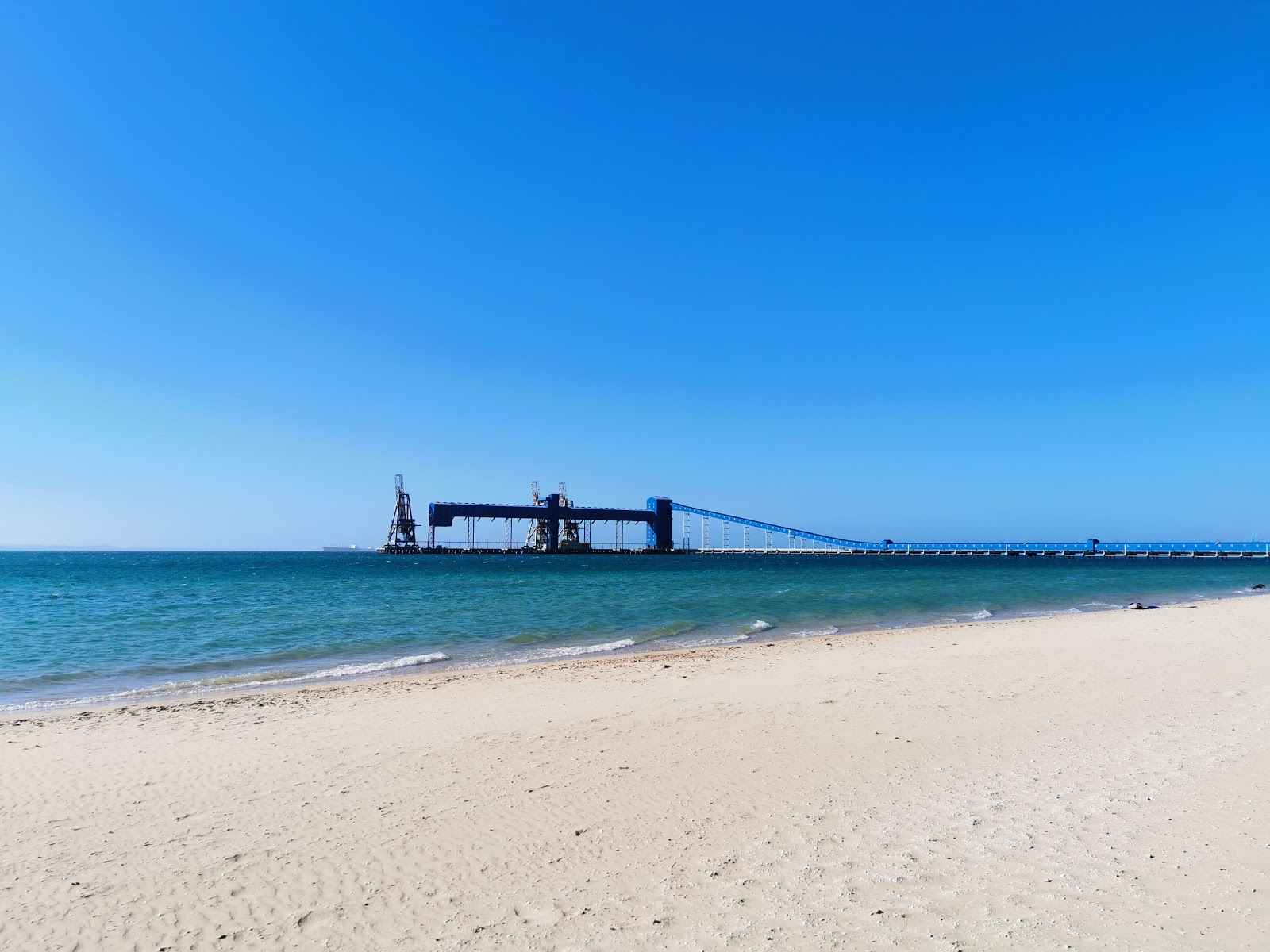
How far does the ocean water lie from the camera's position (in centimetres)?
1497

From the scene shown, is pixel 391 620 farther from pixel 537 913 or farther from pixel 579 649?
pixel 537 913

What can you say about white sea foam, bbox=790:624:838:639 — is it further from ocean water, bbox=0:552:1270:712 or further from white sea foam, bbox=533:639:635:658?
white sea foam, bbox=533:639:635:658

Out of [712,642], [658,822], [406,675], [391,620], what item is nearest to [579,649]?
[712,642]

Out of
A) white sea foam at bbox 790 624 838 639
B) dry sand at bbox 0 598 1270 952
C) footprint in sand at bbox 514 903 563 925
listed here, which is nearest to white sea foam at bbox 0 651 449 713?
dry sand at bbox 0 598 1270 952

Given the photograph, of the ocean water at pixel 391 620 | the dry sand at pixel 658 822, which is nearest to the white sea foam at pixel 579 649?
the ocean water at pixel 391 620

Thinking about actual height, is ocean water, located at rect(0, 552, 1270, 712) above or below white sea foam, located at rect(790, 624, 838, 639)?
above

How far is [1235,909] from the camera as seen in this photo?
4016 millimetres

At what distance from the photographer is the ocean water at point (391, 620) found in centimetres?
1497

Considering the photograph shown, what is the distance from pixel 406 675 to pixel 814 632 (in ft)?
39.9

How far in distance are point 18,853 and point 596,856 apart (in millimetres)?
4472

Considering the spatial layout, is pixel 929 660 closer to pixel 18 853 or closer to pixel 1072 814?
pixel 1072 814

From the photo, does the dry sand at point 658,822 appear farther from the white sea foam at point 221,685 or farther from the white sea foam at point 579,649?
the white sea foam at point 579,649

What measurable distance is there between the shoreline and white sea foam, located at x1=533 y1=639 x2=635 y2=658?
208 millimetres

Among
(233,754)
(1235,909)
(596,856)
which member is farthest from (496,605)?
(1235,909)
